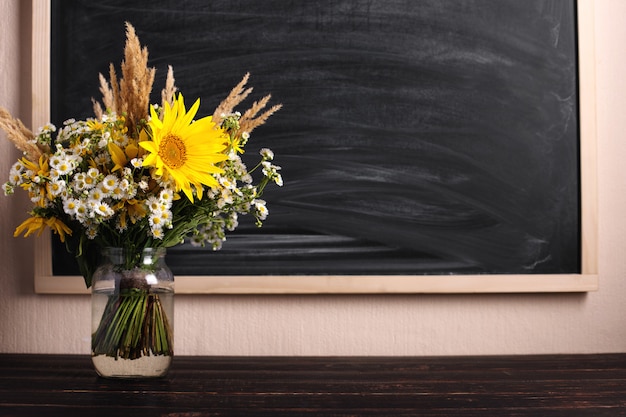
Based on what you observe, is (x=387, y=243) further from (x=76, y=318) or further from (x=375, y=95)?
(x=76, y=318)

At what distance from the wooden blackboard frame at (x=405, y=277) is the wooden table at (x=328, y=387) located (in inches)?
5.3

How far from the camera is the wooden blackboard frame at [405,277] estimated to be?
4.19 ft

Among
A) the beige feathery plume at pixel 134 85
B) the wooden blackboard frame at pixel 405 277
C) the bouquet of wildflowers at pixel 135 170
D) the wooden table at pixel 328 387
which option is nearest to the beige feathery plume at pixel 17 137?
the bouquet of wildflowers at pixel 135 170

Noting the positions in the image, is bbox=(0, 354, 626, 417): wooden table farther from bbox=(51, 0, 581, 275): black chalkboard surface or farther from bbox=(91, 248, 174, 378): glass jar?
bbox=(51, 0, 581, 275): black chalkboard surface

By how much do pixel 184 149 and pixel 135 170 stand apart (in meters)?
0.09

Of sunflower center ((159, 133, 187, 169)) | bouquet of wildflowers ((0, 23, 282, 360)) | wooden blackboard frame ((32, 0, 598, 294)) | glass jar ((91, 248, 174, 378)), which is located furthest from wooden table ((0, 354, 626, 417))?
sunflower center ((159, 133, 187, 169))

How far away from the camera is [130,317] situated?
1.02 meters

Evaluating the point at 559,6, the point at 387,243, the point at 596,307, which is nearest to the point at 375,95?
the point at 387,243

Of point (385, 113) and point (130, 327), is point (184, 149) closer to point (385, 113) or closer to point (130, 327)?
point (130, 327)

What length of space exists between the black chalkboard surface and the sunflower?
30 cm

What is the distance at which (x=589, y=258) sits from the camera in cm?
130

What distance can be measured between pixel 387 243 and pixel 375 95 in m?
0.30

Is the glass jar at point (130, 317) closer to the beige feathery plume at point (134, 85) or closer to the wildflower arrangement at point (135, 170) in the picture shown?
the wildflower arrangement at point (135, 170)

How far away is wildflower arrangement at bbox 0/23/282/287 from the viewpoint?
3.22 ft
